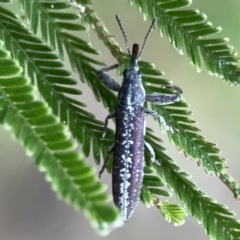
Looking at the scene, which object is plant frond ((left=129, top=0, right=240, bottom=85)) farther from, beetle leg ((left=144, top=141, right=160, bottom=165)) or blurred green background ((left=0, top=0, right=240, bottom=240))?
blurred green background ((left=0, top=0, right=240, bottom=240))

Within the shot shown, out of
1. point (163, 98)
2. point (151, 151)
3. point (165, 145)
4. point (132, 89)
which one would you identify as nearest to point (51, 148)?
point (151, 151)

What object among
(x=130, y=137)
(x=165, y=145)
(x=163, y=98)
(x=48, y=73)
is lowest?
(x=165, y=145)

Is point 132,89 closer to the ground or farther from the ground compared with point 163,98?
farther from the ground

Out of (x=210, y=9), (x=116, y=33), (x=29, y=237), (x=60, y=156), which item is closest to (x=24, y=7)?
(x=60, y=156)

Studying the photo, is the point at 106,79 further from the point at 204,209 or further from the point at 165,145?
Result: the point at 165,145

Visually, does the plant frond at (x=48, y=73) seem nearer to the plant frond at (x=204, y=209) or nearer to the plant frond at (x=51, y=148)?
the plant frond at (x=204, y=209)

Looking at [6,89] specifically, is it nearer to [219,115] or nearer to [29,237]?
[29,237]

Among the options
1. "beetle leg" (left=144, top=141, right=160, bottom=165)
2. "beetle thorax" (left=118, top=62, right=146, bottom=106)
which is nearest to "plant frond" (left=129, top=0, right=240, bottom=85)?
"beetle thorax" (left=118, top=62, right=146, bottom=106)
